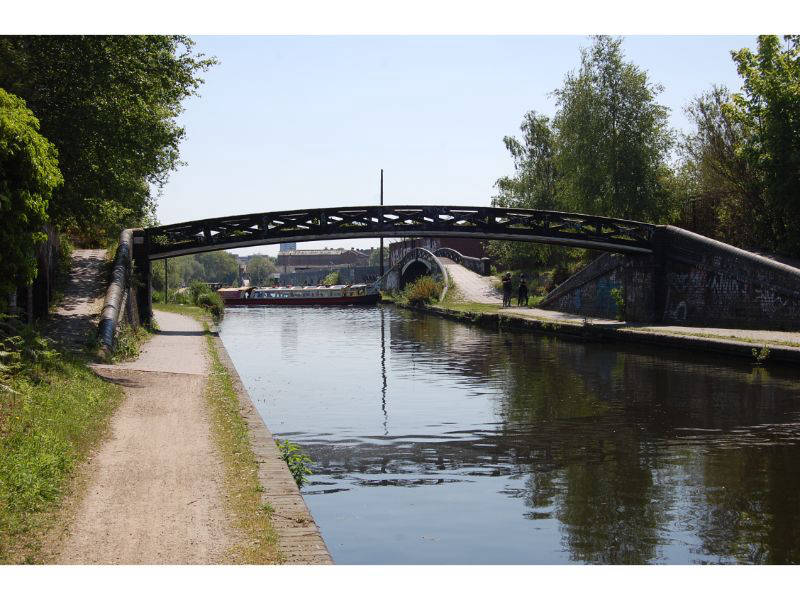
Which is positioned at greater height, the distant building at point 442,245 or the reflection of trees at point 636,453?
the distant building at point 442,245

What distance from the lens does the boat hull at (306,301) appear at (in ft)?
206

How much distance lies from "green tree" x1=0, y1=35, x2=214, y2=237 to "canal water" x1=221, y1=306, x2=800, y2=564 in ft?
18.0

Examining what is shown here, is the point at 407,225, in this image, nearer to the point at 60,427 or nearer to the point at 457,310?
the point at 457,310

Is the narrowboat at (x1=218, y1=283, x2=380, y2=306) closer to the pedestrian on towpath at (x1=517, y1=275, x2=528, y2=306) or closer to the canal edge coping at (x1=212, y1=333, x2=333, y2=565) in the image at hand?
the pedestrian on towpath at (x1=517, y1=275, x2=528, y2=306)

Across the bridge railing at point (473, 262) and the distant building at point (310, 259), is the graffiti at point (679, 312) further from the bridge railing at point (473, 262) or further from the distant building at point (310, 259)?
the distant building at point (310, 259)

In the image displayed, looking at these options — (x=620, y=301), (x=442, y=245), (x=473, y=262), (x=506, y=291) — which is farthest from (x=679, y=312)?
(x=442, y=245)

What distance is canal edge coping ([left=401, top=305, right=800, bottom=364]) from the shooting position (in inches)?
754

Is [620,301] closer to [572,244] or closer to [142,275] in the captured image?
[572,244]

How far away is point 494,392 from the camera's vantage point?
17094 mm

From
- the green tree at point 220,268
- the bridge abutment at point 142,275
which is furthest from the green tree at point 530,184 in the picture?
the green tree at point 220,268

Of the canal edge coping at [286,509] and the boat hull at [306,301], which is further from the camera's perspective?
the boat hull at [306,301]

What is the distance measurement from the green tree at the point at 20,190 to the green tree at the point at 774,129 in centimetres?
2387

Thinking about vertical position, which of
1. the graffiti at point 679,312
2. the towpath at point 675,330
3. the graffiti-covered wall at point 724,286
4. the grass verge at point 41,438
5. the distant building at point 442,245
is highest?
the distant building at point 442,245

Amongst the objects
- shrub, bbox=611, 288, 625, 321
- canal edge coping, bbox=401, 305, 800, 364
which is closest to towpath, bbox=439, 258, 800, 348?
canal edge coping, bbox=401, 305, 800, 364
